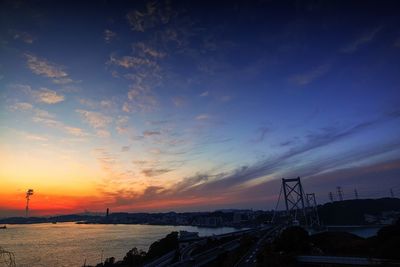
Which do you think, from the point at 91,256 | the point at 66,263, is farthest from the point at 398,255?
the point at 91,256

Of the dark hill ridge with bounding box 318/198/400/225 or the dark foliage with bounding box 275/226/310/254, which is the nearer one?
the dark foliage with bounding box 275/226/310/254

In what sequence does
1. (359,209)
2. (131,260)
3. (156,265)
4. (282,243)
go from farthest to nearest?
(359,209) < (131,260) < (156,265) < (282,243)

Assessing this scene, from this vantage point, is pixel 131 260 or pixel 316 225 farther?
pixel 316 225

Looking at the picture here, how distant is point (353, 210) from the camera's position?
141 meters

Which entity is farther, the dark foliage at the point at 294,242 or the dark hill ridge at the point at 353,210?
the dark hill ridge at the point at 353,210

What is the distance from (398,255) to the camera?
22.3 m

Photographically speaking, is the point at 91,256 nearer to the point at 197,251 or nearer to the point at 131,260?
the point at 131,260

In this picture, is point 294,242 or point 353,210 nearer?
point 294,242

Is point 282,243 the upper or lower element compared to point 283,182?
lower

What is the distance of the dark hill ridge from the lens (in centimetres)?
13188

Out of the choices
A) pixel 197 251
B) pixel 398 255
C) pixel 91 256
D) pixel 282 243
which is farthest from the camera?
pixel 91 256

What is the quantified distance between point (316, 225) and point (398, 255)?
3466 inches

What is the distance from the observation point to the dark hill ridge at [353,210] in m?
132

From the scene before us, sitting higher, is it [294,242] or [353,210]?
[353,210]
